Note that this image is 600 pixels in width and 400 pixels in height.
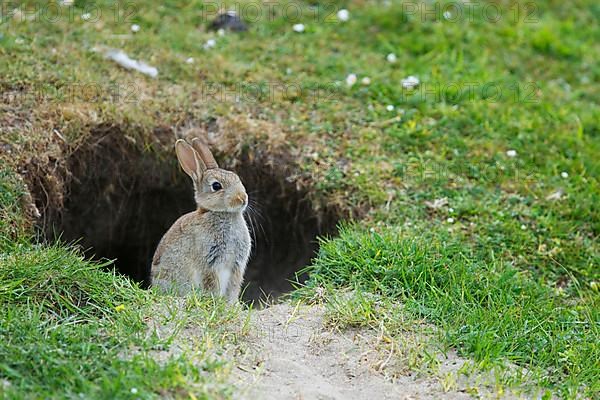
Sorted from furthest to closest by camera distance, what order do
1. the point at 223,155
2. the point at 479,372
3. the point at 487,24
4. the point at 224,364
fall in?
the point at 487,24
the point at 223,155
the point at 479,372
the point at 224,364

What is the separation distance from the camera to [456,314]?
5410 millimetres

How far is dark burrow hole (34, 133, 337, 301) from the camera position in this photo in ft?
23.8

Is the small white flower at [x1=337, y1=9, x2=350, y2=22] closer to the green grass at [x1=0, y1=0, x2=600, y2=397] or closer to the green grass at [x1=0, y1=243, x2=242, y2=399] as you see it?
the green grass at [x1=0, y1=0, x2=600, y2=397]

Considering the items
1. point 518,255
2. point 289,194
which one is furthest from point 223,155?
point 518,255

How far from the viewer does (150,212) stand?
8062mm

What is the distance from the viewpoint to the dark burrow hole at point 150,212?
7.27m

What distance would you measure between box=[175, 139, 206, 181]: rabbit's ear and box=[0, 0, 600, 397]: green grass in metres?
1.01

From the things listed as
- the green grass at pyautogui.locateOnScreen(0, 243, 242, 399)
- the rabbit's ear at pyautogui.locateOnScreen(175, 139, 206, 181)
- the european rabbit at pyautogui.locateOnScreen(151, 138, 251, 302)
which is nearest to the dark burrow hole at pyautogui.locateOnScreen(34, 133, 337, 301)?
the european rabbit at pyautogui.locateOnScreen(151, 138, 251, 302)

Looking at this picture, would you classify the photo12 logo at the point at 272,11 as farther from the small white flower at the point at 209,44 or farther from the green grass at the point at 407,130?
the small white flower at the point at 209,44

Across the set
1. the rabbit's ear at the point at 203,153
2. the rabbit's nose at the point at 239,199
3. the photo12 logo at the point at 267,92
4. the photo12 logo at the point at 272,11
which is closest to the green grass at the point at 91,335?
the rabbit's nose at the point at 239,199

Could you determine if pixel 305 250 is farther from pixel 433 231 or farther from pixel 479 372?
pixel 479 372

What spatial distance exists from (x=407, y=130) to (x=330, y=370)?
127 inches

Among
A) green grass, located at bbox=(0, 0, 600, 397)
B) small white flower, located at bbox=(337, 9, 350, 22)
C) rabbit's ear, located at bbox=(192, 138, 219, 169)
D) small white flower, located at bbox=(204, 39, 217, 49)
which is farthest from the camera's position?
small white flower, located at bbox=(337, 9, 350, 22)

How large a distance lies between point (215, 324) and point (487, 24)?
5600 millimetres
